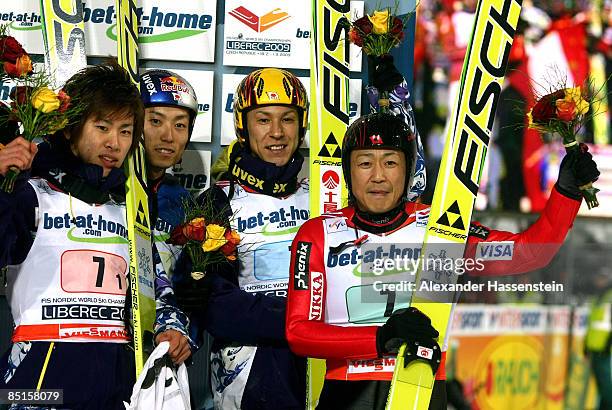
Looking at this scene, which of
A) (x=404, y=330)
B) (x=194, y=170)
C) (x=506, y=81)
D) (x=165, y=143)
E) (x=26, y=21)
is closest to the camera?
(x=404, y=330)

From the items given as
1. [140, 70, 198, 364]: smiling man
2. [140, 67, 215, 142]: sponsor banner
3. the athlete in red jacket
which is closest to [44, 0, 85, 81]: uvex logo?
[140, 70, 198, 364]: smiling man

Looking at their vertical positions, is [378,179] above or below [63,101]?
A: below

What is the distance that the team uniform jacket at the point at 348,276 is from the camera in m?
3.68

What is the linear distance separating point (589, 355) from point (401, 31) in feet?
6.67

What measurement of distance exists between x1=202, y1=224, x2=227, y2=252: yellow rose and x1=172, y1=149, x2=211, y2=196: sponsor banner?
60.1 inches

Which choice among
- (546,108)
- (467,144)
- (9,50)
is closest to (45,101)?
(9,50)

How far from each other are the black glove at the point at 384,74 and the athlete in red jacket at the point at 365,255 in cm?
93

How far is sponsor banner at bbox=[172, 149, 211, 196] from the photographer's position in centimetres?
586

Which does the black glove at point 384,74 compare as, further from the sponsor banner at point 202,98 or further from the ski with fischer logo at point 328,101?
the sponsor banner at point 202,98

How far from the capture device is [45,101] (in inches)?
149

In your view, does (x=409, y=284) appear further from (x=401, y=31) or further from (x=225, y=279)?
(x=401, y=31)

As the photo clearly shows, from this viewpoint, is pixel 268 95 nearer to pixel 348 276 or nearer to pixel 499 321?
pixel 348 276

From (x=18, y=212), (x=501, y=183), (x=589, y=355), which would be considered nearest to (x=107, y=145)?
(x=18, y=212)

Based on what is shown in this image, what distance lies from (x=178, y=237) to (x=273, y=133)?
2.49 ft
